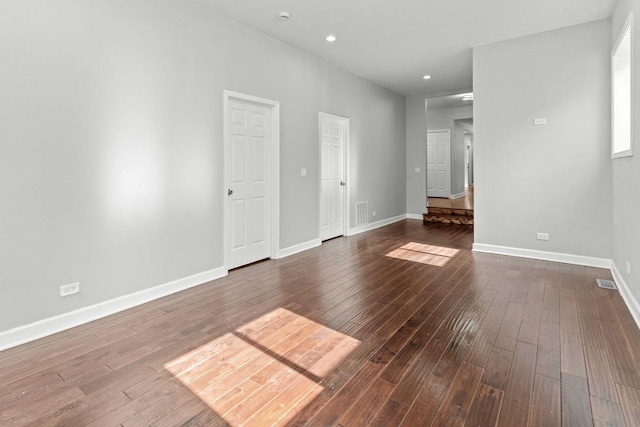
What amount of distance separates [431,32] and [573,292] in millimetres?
3586

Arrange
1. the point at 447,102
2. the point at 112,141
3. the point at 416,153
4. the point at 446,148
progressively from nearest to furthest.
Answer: the point at 112,141 < the point at 416,153 < the point at 447,102 < the point at 446,148

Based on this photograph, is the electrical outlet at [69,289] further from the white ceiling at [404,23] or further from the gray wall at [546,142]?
the gray wall at [546,142]

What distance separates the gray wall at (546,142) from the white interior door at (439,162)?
20.7ft

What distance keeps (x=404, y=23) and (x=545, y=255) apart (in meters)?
3.64

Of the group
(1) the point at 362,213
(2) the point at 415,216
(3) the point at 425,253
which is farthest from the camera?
(2) the point at 415,216

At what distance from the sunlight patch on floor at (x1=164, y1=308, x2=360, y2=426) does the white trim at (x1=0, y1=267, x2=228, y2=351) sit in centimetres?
120

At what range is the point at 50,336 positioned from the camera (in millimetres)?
2625

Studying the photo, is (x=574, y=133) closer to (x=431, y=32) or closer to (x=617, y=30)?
(x=617, y=30)

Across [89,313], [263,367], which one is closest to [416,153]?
[263,367]

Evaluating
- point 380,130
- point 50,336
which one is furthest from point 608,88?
point 50,336

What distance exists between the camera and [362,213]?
22.7 feet

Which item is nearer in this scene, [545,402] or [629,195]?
[545,402]

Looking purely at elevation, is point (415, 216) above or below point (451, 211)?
below

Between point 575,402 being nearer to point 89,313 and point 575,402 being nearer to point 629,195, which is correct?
point 629,195
